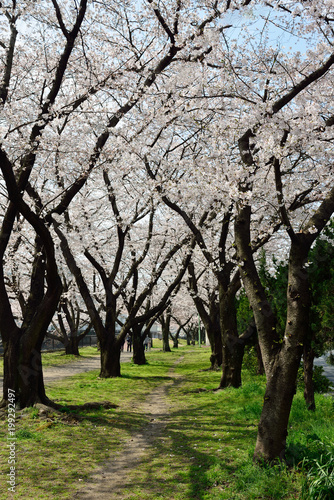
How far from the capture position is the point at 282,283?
8547 mm

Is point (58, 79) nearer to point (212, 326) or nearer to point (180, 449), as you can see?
point (180, 449)

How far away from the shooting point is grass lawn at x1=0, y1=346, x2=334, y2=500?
447 centimetres

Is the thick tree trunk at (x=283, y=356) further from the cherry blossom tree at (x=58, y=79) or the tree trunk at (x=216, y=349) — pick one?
the tree trunk at (x=216, y=349)

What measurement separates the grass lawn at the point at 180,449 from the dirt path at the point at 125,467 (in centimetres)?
8

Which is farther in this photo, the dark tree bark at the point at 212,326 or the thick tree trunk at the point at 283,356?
the dark tree bark at the point at 212,326

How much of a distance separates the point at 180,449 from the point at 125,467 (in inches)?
40.9

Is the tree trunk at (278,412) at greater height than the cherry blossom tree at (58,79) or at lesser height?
lesser

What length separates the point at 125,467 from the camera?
17.7 feet

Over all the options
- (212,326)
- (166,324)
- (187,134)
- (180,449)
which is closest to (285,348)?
(180,449)

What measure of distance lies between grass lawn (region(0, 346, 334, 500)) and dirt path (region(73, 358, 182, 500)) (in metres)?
0.08

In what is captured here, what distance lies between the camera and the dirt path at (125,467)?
4520 millimetres

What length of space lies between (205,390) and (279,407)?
695 centimetres

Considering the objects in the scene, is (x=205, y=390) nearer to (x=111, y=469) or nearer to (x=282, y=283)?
(x=282, y=283)

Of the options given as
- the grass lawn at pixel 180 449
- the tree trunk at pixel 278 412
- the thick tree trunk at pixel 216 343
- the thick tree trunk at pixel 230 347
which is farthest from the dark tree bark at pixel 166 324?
the tree trunk at pixel 278 412
